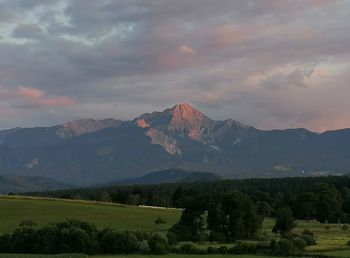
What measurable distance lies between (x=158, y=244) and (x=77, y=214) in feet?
215

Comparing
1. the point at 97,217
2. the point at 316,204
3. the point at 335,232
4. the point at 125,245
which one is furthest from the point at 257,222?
the point at 316,204

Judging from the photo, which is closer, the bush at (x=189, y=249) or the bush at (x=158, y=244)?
the bush at (x=189, y=249)

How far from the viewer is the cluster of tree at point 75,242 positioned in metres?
93.3

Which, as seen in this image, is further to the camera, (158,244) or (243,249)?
(243,249)

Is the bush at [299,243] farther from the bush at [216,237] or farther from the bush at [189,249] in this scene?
the bush at [216,237]

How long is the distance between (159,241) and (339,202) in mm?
104083

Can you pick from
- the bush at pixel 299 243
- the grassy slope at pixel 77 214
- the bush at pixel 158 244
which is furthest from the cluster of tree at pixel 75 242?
the grassy slope at pixel 77 214

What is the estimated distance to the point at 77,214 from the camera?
153 meters

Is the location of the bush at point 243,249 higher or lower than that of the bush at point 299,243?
lower

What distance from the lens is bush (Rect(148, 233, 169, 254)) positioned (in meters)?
92.0

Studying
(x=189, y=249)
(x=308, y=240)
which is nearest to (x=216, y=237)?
(x=308, y=240)

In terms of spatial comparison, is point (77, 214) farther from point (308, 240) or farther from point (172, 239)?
point (308, 240)

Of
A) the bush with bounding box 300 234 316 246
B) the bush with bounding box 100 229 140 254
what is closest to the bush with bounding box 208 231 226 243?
the bush with bounding box 300 234 316 246

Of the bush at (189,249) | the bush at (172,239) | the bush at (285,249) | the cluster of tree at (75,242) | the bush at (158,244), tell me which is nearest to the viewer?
the bush at (285,249)
